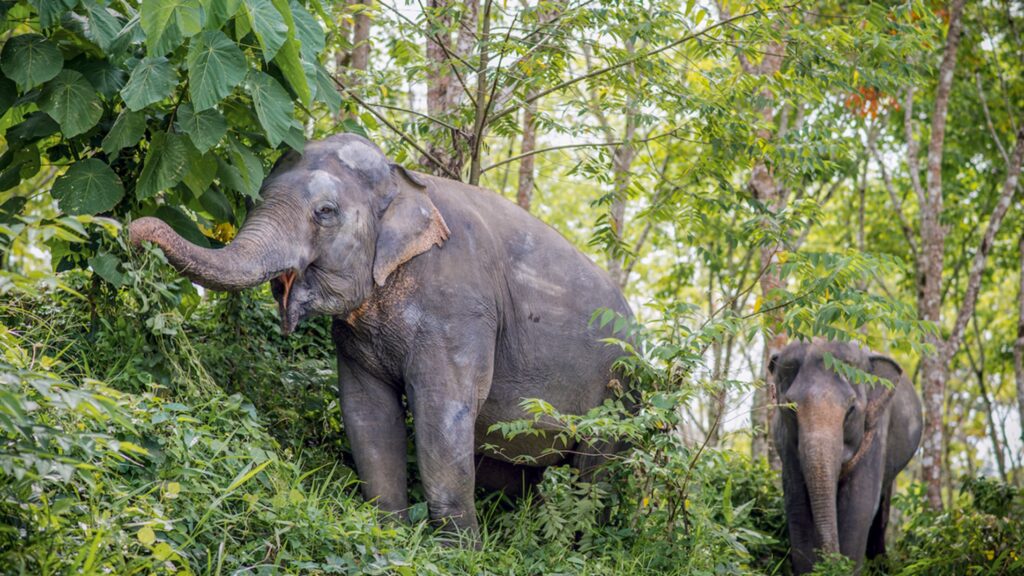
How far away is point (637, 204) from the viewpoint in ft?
55.2

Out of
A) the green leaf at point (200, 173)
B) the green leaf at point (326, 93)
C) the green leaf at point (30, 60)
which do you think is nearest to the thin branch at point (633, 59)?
the green leaf at point (326, 93)

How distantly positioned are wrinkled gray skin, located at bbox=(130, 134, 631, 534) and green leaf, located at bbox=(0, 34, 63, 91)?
0.95m

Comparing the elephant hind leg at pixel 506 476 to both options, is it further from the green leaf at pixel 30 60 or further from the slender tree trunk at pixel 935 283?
the slender tree trunk at pixel 935 283

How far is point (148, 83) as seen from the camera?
475 centimetres

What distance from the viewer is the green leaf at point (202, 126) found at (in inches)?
194

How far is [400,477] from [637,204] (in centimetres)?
1144

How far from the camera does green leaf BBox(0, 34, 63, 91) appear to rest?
192 inches

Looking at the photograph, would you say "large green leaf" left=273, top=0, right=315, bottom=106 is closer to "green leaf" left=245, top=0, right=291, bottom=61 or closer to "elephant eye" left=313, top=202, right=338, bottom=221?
"green leaf" left=245, top=0, right=291, bottom=61

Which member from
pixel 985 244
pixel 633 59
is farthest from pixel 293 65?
pixel 985 244

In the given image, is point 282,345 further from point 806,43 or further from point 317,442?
point 806,43

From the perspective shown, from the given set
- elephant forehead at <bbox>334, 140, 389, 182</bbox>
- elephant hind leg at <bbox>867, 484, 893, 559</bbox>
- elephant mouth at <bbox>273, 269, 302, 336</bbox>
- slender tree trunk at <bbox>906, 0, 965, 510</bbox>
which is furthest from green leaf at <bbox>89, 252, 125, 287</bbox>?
slender tree trunk at <bbox>906, 0, 965, 510</bbox>

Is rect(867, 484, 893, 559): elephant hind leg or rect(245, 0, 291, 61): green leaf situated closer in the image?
rect(245, 0, 291, 61): green leaf

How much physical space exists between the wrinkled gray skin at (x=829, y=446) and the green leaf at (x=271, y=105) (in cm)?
399

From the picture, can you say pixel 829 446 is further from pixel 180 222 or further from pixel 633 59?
pixel 180 222
